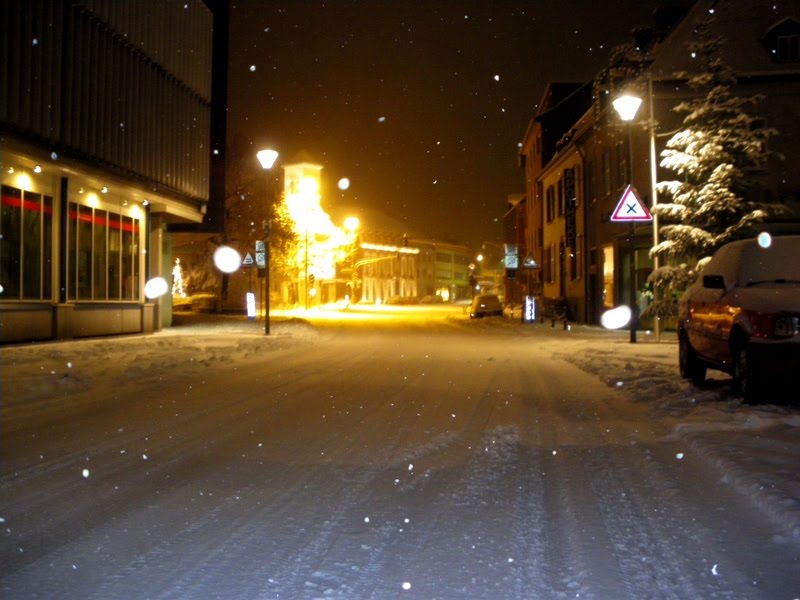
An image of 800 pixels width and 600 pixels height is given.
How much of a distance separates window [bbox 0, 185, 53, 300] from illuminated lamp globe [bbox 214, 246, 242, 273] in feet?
99.2

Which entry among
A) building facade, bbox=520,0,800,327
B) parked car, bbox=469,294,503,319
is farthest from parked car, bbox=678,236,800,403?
parked car, bbox=469,294,503,319

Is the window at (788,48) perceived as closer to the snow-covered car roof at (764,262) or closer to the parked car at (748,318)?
the parked car at (748,318)

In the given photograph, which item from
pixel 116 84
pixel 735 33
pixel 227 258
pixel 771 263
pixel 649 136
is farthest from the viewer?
pixel 227 258

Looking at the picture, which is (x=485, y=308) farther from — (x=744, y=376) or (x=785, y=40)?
(x=744, y=376)

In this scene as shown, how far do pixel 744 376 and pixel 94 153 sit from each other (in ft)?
59.3

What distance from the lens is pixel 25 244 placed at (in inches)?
834

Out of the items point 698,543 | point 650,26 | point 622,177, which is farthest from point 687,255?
point 698,543

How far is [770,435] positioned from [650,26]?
99.5 feet

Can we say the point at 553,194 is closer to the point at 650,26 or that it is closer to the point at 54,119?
the point at 650,26

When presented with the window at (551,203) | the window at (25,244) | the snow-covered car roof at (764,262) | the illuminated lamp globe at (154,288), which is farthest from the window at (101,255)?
the window at (551,203)

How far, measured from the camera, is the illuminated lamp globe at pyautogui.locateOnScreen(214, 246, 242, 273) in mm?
52812

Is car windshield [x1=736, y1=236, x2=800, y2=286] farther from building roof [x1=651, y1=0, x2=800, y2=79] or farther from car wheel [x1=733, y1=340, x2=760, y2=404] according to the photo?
building roof [x1=651, y1=0, x2=800, y2=79]

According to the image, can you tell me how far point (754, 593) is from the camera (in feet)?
14.8

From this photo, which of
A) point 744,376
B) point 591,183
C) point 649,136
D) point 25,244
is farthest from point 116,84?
point 591,183
